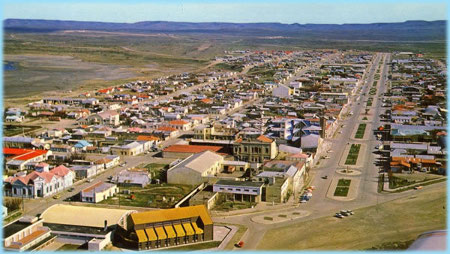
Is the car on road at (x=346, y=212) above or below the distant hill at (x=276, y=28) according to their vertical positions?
below

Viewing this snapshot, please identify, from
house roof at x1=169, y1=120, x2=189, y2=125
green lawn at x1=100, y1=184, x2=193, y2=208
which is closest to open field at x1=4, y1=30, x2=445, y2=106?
house roof at x1=169, y1=120, x2=189, y2=125

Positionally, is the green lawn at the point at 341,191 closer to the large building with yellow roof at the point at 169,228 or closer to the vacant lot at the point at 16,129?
the large building with yellow roof at the point at 169,228

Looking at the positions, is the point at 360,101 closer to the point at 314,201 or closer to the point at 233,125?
the point at 233,125

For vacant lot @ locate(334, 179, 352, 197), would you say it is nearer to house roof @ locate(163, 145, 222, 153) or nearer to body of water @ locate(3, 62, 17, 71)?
house roof @ locate(163, 145, 222, 153)

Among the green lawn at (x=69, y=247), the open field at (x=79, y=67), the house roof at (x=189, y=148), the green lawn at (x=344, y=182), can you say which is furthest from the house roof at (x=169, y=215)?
the open field at (x=79, y=67)

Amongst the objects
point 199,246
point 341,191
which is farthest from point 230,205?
point 341,191
